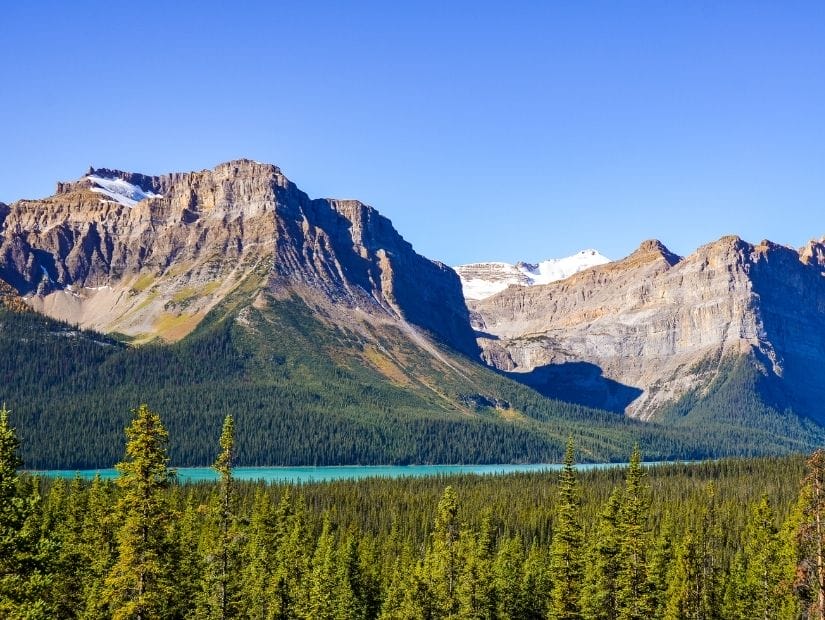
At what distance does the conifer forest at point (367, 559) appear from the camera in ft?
130

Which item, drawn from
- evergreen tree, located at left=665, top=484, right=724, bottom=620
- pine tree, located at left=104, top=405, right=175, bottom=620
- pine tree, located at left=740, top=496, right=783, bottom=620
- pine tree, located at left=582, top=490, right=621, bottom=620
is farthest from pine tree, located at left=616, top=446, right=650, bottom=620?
pine tree, located at left=104, top=405, right=175, bottom=620

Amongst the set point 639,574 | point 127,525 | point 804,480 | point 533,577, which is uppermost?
point 804,480

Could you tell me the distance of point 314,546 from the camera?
113250 millimetres

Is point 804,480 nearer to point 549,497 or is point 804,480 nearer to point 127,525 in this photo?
point 127,525

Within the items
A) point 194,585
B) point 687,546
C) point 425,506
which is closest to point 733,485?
Answer: point 425,506

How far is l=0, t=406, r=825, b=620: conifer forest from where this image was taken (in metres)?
39.7

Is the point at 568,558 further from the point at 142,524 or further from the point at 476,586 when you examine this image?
the point at 142,524

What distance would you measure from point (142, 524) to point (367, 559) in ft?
231

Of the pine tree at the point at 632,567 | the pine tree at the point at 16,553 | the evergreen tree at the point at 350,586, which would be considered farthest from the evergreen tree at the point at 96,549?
the pine tree at the point at 632,567

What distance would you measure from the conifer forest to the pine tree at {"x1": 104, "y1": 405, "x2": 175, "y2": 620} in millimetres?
69

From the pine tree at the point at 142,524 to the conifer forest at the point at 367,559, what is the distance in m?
0.07

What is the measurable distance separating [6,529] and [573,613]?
4773cm

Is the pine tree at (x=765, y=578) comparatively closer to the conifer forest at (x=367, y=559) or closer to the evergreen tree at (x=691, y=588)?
the conifer forest at (x=367, y=559)

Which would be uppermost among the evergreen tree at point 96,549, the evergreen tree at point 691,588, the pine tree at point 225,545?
the pine tree at point 225,545
